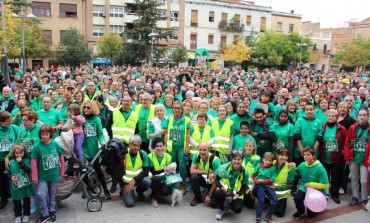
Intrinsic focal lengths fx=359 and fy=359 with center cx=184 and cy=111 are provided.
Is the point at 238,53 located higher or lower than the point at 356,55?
lower

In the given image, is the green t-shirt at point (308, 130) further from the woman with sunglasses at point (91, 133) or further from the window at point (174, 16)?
the window at point (174, 16)

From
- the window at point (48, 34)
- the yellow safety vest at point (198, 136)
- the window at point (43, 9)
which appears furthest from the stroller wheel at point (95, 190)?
the window at point (43, 9)

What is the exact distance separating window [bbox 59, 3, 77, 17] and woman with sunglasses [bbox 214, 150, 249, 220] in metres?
38.8

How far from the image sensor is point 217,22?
47.0 meters

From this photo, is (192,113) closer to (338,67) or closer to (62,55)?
(62,55)

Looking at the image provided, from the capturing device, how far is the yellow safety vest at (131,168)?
641 centimetres

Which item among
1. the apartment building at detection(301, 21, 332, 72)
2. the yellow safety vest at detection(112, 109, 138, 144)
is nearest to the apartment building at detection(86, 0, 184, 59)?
the apartment building at detection(301, 21, 332, 72)

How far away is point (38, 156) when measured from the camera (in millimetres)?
5465

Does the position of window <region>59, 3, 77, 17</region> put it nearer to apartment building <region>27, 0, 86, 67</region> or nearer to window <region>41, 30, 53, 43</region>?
apartment building <region>27, 0, 86, 67</region>

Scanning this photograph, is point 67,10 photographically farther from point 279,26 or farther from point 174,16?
point 279,26

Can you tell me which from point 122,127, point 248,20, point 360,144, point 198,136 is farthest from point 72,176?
point 248,20

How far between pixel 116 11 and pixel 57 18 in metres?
6.64

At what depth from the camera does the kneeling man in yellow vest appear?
6.33m

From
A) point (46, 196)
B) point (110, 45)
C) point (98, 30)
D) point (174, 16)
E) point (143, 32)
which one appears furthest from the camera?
point (174, 16)
